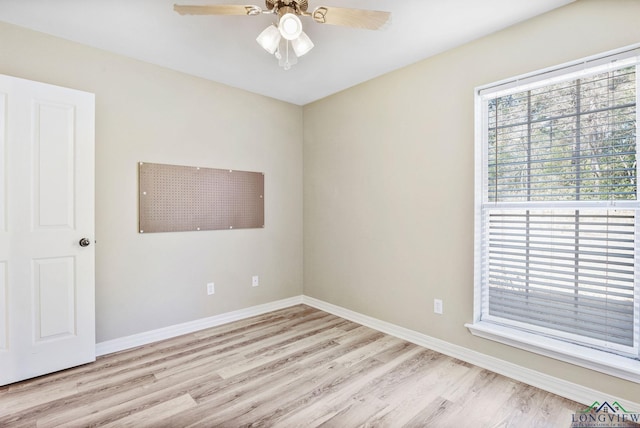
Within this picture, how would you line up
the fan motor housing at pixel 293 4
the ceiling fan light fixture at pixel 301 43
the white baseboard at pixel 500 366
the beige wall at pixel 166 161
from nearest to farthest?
the fan motor housing at pixel 293 4 → the ceiling fan light fixture at pixel 301 43 → the white baseboard at pixel 500 366 → the beige wall at pixel 166 161

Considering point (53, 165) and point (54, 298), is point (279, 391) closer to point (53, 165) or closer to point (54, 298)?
point (54, 298)

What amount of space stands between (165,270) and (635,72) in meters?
3.64

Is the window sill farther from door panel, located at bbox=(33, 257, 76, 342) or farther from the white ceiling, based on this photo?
door panel, located at bbox=(33, 257, 76, 342)

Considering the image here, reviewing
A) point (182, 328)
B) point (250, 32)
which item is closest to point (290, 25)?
point (250, 32)

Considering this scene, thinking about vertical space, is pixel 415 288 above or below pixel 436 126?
below

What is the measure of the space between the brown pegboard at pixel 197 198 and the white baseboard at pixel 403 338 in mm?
921

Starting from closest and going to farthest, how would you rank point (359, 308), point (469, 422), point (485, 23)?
1. point (469, 422)
2. point (485, 23)
3. point (359, 308)

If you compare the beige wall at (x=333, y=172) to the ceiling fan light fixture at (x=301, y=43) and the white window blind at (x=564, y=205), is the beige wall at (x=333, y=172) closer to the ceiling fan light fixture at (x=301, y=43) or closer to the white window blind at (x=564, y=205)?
the white window blind at (x=564, y=205)

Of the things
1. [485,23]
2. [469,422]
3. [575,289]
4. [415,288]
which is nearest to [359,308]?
[415,288]

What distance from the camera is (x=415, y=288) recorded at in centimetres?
282

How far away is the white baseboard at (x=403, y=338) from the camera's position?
196 cm

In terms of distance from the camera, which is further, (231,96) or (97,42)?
(231,96)

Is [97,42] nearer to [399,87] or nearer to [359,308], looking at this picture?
[399,87]

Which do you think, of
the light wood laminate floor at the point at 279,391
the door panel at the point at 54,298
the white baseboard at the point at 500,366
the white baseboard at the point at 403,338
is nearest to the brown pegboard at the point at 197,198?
the door panel at the point at 54,298
